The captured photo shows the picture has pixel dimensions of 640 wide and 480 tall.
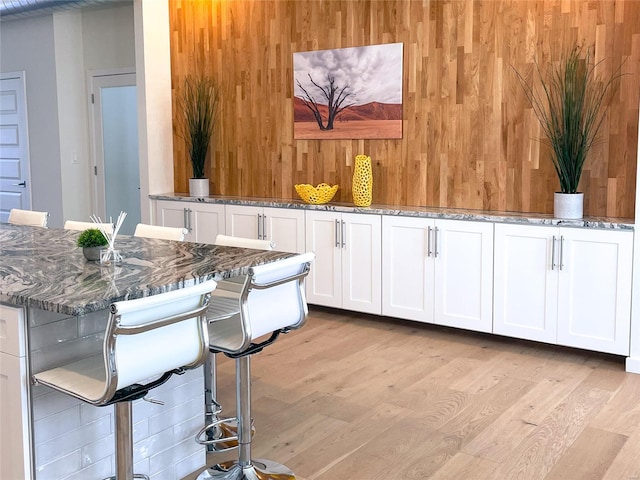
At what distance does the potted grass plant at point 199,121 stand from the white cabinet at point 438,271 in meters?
2.19

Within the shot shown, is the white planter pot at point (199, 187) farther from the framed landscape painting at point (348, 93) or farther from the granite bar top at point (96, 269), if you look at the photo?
the granite bar top at point (96, 269)

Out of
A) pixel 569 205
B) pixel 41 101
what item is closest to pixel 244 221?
pixel 569 205

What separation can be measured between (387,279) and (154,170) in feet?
9.24

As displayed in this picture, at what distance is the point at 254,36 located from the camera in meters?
6.34

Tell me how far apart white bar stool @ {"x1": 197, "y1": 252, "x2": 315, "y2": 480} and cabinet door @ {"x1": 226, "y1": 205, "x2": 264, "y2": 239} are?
9.66 feet

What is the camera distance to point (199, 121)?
21.9 ft

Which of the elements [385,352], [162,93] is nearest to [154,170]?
[162,93]

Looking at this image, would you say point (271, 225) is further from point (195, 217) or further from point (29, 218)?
point (29, 218)

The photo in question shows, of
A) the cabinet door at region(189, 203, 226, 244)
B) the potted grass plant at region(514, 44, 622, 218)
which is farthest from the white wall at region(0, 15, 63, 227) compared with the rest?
the potted grass plant at region(514, 44, 622, 218)

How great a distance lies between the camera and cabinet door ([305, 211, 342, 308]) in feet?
18.1

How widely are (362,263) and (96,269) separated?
2.75m

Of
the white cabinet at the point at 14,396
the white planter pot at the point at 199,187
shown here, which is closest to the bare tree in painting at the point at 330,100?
the white planter pot at the point at 199,187

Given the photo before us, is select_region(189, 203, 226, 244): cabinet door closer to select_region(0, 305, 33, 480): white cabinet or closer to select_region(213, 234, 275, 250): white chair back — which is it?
select_region(213, 234, 275, 250): white chair back

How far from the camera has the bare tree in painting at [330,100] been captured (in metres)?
5.81
